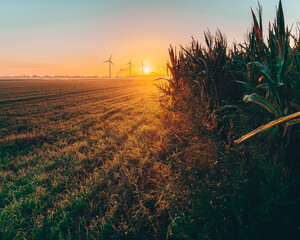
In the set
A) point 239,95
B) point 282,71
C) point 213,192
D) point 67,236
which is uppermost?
point 282,71

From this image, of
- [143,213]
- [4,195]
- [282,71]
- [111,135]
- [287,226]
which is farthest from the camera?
[111,135]

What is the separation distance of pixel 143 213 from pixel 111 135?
3.71 metres

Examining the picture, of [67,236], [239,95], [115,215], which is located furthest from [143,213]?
[239,95]

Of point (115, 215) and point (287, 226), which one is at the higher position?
point (287, 226)

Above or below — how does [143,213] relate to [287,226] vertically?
below

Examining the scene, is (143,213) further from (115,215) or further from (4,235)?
(4,235)

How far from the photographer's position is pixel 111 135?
5.50 metres

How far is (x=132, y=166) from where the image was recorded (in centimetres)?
337

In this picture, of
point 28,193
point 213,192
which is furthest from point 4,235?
point 213,192

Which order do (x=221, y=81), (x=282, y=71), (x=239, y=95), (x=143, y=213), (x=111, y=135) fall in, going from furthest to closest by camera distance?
(x=111, y=135)
(x=239, y=95)
(x=221, y=81)
(x=143, y=213)
(x=282, y=71)

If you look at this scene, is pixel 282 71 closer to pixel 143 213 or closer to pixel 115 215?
pixel 143 213

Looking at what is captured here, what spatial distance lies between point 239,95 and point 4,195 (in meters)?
4.62

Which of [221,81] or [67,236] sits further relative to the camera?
[221,81]

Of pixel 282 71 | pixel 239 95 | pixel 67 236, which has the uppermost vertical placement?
pixel 282 71
